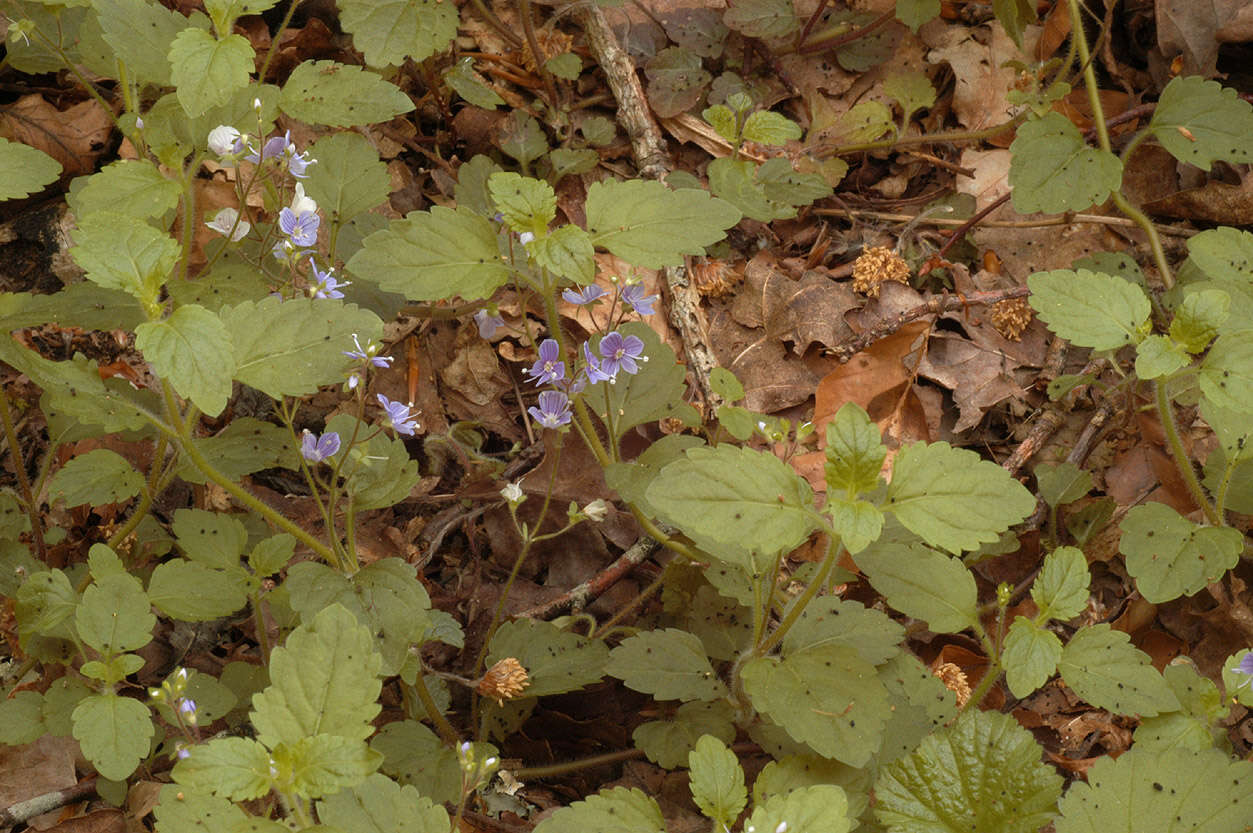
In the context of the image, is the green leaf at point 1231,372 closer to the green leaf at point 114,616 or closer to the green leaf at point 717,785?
the green leaf at point 717,785

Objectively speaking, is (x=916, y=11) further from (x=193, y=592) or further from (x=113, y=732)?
(x=113, y=732)

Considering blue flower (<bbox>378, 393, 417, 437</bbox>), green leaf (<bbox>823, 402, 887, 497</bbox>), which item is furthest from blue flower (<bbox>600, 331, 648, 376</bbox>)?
green leaf (<bbox>823, 402, 887, 497</bbox>)

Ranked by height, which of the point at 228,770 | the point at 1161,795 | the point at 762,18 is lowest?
the point at 1161,795

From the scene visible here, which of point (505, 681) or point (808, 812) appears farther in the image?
point (505, 681)

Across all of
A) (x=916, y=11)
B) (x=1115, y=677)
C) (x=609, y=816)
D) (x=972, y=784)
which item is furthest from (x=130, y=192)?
(x=916, y=11)

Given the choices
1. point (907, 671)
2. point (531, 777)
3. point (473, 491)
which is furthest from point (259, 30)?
point (907, 671)

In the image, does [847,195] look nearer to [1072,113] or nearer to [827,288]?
[827,288]

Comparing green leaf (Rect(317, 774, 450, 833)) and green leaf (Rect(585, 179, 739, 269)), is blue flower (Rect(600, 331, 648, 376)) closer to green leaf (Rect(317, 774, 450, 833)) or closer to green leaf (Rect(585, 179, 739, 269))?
green leaf (Rect(585, 179, 739, 269))
